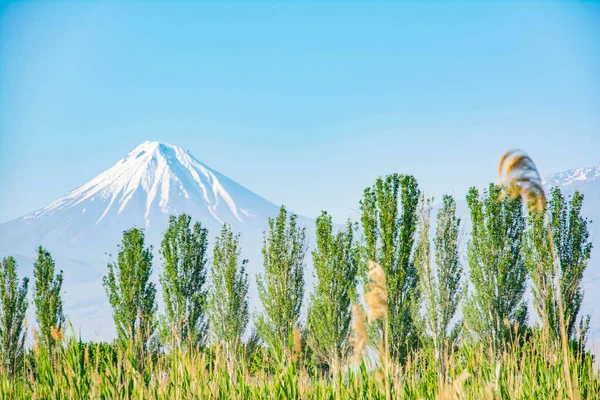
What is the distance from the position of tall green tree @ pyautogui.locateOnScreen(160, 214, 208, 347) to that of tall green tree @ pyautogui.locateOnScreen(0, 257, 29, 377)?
19.2 feet

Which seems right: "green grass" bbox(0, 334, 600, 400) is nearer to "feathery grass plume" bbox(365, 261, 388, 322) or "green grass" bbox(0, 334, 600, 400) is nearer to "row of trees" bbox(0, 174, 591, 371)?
"feathery grass plume" bbox(365, 261, 388, 322)

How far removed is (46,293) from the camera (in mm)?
23250

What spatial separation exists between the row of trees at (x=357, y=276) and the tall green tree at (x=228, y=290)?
4cm

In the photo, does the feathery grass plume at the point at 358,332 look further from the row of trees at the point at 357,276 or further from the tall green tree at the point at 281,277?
the tall green tree at the point at 281,277

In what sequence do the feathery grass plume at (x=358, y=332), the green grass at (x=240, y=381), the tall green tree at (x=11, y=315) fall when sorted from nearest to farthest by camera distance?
the feathery grass plume at (x=358, y=332) → the green grass at (x=240, y=381) → the tall green tree at (x=11, y=315)

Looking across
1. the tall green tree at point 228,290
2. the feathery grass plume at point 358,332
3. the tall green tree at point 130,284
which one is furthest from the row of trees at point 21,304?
the feathery grass plume at point 358,332

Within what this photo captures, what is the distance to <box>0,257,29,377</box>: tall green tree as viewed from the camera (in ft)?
75.0

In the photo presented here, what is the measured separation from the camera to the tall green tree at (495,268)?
20234 mm

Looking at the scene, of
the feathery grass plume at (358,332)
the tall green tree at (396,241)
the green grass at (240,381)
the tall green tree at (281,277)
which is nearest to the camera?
the feathery grass plume at (358,332)

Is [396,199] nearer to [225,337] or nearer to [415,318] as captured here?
[415,318]

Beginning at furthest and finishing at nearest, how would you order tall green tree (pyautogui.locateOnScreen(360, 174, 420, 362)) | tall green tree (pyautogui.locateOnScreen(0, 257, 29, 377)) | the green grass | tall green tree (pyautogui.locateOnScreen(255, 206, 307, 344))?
tall green tree (pyautogui.locateOnScreen(0, 257, 29, 377))
tall green tree (pyautogui.locateOnScreen(255, 206, 307, 344))
tall green tree (pyautogui.locateOnScreen(360, 174, 420, 362))
the green grass

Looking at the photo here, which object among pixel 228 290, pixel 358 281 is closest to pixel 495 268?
pixel 358 281

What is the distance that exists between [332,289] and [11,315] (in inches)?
506

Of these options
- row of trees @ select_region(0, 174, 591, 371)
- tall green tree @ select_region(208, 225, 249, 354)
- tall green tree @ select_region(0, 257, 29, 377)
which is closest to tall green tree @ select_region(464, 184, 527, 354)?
row of trees @ select_region(0, 174, 591, 371)
